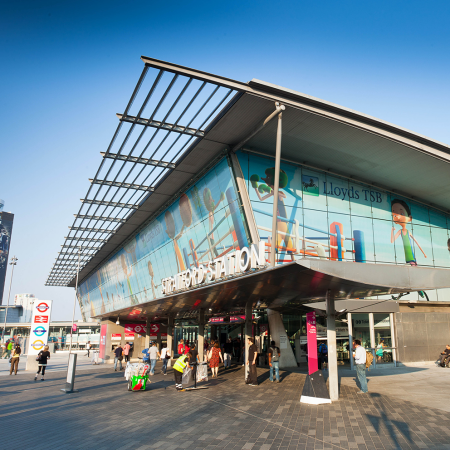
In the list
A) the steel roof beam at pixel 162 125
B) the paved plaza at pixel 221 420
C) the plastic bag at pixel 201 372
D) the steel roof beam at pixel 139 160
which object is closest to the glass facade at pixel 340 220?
the steel roof beam at pixel 162 125

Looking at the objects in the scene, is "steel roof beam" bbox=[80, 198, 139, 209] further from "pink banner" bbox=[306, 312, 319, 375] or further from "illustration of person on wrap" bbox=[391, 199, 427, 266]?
"illustration of person on wrap" bbox=[391, 199, 427, 266]

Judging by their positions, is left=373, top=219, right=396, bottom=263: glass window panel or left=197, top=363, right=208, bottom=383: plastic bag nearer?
left=197, top=363, right=208, bottom=383: plastic bag

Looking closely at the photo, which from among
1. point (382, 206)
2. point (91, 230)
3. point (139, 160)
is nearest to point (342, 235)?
point (382, 206)

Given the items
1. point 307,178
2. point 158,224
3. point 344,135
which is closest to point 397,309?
point 307,178

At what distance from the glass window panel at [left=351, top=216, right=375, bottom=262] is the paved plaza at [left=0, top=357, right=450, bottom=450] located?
29.0 feet

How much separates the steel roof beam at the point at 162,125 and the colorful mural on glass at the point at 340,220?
2778 mm

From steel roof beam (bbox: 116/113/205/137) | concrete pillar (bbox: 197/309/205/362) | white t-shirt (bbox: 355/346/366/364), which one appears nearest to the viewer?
white t-shirt (bbox: 355/346/366/364)

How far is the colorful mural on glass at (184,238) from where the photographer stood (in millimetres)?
19922

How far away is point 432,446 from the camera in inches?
282

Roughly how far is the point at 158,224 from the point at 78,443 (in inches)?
847

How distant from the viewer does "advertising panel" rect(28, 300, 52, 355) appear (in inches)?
1087

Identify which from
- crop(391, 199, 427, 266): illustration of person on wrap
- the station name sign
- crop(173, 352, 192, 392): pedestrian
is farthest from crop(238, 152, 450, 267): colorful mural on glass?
crop(173, 352, 192, 392): pedestrian

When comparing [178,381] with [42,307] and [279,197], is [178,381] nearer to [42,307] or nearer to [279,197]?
[279,197]

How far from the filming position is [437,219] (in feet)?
88.1
